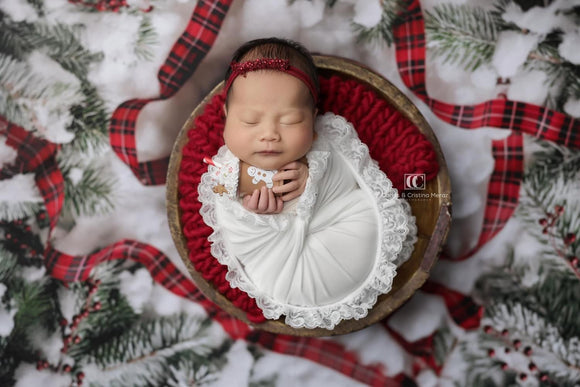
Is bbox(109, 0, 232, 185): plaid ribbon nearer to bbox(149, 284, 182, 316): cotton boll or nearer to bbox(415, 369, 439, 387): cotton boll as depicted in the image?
bbox(149, 284, 182, 316): cotton boll

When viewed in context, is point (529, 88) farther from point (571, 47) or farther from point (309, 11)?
point (309, 11)

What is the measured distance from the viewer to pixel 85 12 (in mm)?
1649

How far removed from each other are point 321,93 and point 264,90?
11.2 inches

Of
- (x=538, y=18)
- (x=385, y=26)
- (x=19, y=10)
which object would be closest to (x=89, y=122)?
(x=19, y=10)

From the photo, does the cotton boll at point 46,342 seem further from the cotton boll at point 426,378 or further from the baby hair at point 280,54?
the cotton boll at point 426,378

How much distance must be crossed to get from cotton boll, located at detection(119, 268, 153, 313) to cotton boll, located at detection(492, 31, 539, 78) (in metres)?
1.29

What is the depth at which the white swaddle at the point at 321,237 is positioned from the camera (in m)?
1.25

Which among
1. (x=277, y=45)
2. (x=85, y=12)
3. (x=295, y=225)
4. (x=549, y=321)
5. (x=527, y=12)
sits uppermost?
(x=527, y=12)

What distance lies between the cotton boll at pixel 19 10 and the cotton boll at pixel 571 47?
167 cm

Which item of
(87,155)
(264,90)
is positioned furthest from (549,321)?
(87,155)

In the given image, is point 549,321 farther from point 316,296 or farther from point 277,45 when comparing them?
point 277,45

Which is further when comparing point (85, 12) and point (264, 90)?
point (85, 12)

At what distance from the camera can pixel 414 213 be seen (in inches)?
54.6

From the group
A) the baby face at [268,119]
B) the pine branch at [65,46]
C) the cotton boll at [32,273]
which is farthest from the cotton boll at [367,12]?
the cotton boll at [32,273]
